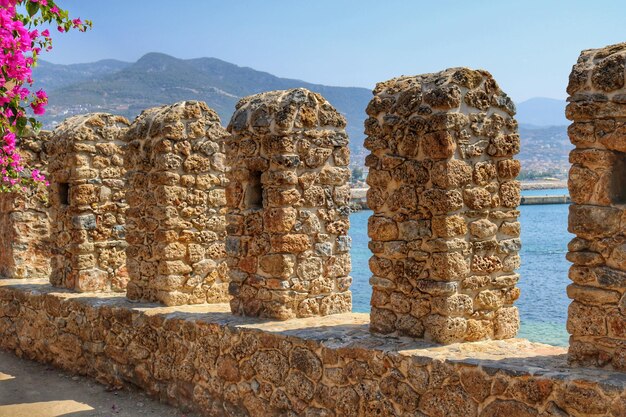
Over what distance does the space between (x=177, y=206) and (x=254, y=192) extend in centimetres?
122

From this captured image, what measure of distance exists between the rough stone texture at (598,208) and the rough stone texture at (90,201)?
19.5ft

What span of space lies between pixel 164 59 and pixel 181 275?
574ft

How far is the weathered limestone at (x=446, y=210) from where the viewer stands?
513 cm

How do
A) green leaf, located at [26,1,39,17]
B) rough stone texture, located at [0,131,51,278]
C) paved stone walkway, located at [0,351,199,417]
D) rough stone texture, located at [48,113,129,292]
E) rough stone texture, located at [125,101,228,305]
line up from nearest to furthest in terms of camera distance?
green leaf, located at [26,1,39,17]
paved stone walkway, located at [0,351,199,417]
rough stone texture, located at [125,101,228,305]
rough stone texture, located at [48,113,129,292]
rough stone texture, located at [0,131,51,278]

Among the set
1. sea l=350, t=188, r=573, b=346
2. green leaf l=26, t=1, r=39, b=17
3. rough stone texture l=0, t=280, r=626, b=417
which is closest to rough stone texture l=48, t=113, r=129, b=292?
rough stone texture l=0, t=280, r=626, b=417

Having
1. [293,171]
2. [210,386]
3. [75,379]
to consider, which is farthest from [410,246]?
[75,379]

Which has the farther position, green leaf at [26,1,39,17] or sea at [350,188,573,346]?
sea at [350,188,573,346]

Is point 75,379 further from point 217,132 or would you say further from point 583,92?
point 583,92

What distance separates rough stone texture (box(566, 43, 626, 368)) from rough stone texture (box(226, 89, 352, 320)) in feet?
8.96

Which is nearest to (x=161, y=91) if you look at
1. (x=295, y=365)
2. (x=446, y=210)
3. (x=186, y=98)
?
(x=186, y=98)

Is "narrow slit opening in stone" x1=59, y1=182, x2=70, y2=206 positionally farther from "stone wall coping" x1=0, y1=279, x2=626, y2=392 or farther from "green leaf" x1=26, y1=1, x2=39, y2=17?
"green leaf" x1=26, y1=1, x2=39, y2=17

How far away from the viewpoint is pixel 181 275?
25.4 ft

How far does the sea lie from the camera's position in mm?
16094

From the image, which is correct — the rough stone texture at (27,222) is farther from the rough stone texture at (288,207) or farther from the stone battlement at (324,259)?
the rough stone texture at (288,207)
